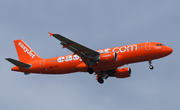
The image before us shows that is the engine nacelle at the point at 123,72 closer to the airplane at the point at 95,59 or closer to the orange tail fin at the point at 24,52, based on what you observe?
the airplane at the point at 95,59

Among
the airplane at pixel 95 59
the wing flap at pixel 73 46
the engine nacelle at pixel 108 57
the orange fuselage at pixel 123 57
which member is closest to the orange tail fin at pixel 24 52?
the airplane at pixel 95 59

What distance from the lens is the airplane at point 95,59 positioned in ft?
152

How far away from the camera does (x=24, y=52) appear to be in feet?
183

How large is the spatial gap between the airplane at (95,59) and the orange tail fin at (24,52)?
6.44ft

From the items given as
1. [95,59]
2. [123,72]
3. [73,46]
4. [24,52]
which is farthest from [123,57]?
[24,52]

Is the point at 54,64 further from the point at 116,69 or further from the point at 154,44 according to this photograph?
the point at 154,44

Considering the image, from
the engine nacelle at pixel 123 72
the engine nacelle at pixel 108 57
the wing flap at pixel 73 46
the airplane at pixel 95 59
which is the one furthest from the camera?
the engine nacelle at pixel 123 72

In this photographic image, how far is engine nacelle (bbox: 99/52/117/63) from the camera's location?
45.7 m

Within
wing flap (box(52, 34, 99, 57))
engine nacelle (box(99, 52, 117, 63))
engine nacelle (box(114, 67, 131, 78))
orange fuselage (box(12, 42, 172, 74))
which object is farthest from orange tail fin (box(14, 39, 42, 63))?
engine nacelle (box(114, 67, 131, 78))

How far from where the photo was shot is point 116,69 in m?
53.2

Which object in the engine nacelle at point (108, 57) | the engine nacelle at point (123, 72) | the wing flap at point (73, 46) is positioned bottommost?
the engine nacelle at point (123, 72)

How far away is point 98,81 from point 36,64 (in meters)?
11.5

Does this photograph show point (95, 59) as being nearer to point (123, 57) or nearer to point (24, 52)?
point (123, 57)

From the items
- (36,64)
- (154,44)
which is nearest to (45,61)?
(36,64)
